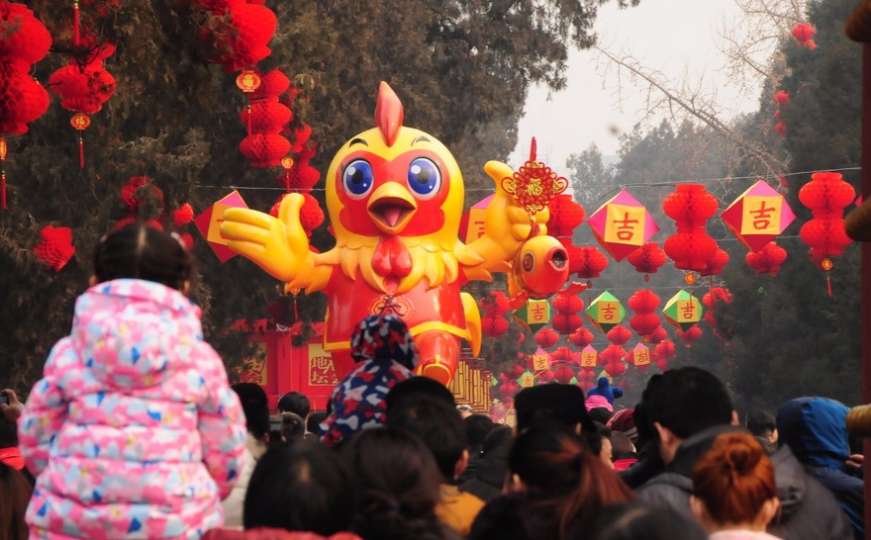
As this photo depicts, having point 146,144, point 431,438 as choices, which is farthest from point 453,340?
point 431,438

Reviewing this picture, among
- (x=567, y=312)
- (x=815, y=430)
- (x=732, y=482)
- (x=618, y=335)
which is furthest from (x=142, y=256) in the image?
(x=618, y=335)

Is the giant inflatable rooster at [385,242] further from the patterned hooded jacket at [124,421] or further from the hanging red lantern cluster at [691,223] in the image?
the hanging red lantern cluster at [691,223]

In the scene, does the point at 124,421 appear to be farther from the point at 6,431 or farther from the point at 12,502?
the point at 6,431

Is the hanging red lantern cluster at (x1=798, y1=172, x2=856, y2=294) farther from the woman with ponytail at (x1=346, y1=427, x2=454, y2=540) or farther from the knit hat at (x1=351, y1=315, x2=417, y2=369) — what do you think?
the woman with ponytail at (x1=346, y1=427, x2=454, y2=540)

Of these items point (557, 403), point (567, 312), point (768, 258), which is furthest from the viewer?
point (567, 312)

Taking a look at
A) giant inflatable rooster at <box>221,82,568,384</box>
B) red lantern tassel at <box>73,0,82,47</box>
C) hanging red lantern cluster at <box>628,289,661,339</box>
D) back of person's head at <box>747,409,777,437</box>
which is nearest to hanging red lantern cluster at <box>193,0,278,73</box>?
red lantern tassel at <box>73,0,82,47</box>

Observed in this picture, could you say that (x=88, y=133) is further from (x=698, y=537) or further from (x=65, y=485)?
(x=698, y=537)

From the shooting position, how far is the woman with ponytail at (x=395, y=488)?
409cm

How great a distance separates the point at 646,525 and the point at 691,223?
67.1ft

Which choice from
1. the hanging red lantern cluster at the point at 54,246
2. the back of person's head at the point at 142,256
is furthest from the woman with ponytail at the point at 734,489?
the hanging red lantern cluster at the point at 54,246

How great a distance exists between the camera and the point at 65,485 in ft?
14.4

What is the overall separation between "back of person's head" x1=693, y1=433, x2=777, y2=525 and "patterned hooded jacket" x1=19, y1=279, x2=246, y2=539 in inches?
50.0

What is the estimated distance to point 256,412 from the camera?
22.3 feet

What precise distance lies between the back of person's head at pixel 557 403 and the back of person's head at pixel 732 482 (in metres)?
1.75
